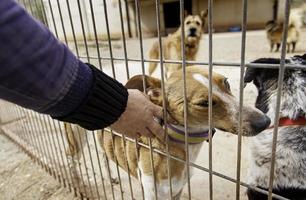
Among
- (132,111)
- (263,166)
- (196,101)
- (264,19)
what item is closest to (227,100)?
(196,101)

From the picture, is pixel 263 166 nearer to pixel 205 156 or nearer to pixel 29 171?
pixel 205 156

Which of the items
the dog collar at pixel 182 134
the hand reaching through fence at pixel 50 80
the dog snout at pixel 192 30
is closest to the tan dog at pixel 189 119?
the dog collar at pixel 182 134

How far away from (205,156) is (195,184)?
20.8 inches

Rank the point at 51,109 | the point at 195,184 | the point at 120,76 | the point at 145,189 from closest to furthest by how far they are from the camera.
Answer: the point at 51,109 → the point at 145,189 → the point at 195,184 → the point at 120,76

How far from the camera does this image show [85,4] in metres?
1.59

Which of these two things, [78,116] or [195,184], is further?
[195,184]

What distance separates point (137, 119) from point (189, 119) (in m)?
0.48

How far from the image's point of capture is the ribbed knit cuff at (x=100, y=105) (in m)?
0.84

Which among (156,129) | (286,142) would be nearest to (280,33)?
(286,142)

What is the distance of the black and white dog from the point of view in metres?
1.37

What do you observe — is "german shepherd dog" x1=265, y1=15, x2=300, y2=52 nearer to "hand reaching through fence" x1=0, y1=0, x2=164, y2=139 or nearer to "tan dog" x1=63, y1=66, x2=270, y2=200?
"tan dog" x1=63, y1=66, x2=270, y2=200

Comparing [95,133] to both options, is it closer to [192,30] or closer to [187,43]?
[187,43]

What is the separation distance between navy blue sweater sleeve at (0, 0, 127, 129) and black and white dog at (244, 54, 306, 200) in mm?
877

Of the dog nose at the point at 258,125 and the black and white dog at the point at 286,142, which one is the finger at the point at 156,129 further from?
the black and white dog at the point at 286,142
